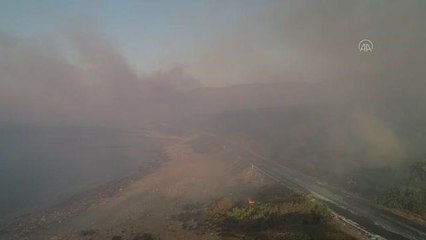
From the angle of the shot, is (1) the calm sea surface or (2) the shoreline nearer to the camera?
(2) the shoreline

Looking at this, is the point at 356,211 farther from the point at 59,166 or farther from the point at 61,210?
the point at 59,166

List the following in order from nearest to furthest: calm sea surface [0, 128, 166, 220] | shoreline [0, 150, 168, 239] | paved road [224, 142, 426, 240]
Answer: paved road [224, 142, 426, 240], shoreline [0, 150, 168, 239], calm sea surface [0, 128, 166, 220]

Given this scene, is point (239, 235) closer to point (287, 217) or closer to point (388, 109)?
point (287, 217)

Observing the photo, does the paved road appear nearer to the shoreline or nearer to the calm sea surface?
the shoreline

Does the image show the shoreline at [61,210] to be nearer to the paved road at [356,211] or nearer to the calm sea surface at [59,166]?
the calm sea surface at [59,166]

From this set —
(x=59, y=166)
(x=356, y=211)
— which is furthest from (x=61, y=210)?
(x=59, y=166)

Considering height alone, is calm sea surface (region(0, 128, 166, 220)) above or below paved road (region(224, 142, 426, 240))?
below

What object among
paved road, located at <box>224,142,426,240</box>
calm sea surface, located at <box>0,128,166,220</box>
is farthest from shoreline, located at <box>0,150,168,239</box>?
paved road, located at <box>224,142,426,240</box>

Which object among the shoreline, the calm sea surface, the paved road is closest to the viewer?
the paved road

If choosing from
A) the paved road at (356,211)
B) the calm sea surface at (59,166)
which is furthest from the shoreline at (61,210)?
the paved road at (356,211)
